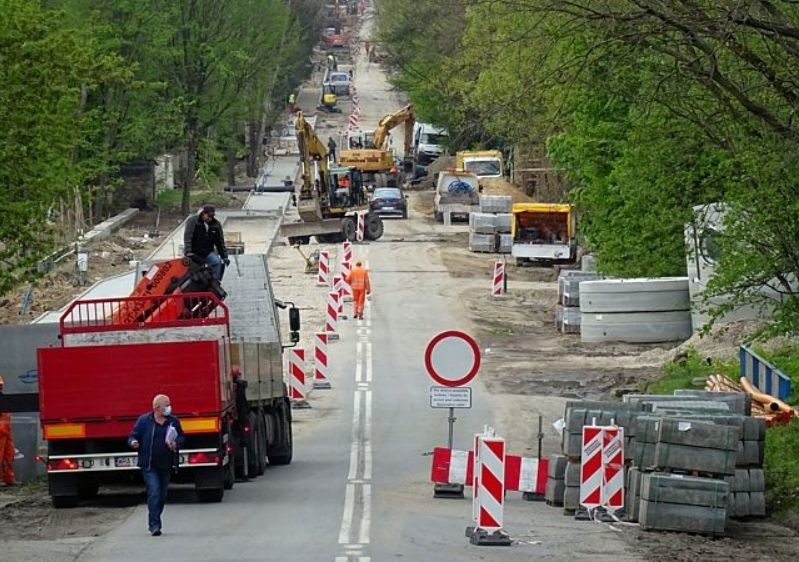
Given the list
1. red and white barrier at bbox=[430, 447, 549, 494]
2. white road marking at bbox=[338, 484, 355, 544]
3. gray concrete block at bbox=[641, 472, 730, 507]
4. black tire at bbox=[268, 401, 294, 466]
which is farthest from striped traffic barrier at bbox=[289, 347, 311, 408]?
gray concrete block at bbox=[641, 472, 730, 507]

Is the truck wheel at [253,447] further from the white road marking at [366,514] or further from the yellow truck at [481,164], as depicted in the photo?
the yellow truck at [481,164]

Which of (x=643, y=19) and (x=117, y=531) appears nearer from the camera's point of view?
(x=643, y=19)

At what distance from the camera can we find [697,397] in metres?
22.6

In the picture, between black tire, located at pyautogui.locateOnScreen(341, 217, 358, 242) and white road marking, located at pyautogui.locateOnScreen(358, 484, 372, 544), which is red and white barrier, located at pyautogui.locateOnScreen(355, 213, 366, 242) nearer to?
black tire, located at pyautogui.locateOnScreen(341, 217, 358, 242)

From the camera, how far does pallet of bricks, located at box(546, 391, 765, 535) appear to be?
722 inches

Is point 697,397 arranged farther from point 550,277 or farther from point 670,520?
point 550,277

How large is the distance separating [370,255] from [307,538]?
41.4m

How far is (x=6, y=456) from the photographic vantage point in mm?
23594

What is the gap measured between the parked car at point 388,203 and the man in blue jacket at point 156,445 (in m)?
53.4

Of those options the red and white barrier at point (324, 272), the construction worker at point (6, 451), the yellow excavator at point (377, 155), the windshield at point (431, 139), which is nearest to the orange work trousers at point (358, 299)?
the red and white barrier at point (324, 272)

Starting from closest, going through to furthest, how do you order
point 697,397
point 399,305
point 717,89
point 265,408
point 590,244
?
point 717,89 < point 697,397 < point 265,408 < point 590,244 < point 399,305

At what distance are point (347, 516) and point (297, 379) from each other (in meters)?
13.5

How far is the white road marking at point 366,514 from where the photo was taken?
17156 millimetres

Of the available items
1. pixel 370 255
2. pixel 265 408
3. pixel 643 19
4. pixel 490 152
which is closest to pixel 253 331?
pixel 265 408
